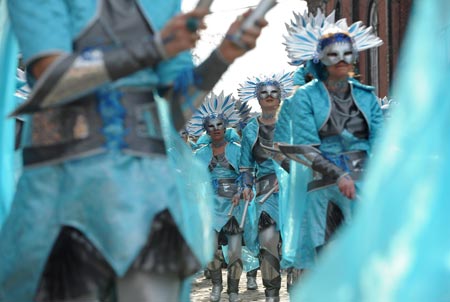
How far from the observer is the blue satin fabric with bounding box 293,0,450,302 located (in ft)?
9.27

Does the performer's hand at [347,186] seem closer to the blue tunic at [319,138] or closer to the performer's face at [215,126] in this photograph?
the blue tunic at [319,138]

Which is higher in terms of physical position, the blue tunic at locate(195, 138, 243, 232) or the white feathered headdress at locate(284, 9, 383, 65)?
the white feathered headdress at locate(284, 9, 383, 65)

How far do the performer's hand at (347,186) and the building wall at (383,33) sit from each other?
14.3 metres

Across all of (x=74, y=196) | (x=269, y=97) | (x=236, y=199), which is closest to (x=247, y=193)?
(x=236, y=199)

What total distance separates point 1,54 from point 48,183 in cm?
72

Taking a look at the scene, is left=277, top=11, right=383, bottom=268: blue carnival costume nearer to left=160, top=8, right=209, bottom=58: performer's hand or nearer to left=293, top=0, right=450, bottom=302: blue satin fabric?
left=293, top=0, right=450, bottom=302: blue satin fabric

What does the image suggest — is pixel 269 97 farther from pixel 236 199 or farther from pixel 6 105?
→ pixel 6 105

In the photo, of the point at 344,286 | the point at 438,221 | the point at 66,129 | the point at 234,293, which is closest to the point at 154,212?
the point at 66,129

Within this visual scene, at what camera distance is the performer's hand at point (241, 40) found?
296 cm

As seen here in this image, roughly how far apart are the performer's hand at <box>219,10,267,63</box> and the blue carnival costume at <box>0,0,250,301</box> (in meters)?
0.20

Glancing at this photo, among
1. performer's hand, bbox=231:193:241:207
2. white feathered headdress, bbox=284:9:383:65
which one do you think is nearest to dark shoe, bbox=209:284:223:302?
performer's hand, bbox=231:193:241:207

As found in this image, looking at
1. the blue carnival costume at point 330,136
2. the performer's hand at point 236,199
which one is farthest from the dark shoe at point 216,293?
the blue carnival costume at point 330,136

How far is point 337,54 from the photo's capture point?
20.6ft

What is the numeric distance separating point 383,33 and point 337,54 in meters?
16.1
